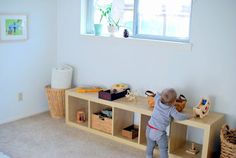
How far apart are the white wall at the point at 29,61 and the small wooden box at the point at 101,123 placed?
94 cm

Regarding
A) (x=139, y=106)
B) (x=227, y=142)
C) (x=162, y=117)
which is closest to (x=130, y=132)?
(x=139, y=106)

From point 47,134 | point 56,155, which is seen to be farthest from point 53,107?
point 56,155

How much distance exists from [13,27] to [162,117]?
1991 mm

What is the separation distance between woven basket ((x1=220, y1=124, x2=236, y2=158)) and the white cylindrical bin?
193cm

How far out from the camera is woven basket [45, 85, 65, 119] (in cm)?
387

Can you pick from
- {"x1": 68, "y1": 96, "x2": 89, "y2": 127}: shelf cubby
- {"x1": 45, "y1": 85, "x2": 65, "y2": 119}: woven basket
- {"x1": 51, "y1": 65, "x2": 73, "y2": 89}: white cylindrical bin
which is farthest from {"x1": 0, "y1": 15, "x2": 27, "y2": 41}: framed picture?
{"x1": 68, "y1": 96, "x2": 89, "y2": 127}: shelf cubby

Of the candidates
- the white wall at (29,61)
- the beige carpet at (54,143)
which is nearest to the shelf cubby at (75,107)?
the beige carpet at (54,143)

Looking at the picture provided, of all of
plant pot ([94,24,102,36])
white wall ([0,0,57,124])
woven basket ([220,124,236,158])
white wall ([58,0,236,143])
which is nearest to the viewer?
woven basket ([220,124,236,158])

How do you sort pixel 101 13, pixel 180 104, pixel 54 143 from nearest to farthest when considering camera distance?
pixel 180 104 → pixel 54 143 → pixel 101 13

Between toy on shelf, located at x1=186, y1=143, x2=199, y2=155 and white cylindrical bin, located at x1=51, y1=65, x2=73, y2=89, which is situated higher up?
white cylindrical bin, located at x1=51, y1=65, x2=73, y2=89

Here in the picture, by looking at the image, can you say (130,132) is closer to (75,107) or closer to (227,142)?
(75,107)

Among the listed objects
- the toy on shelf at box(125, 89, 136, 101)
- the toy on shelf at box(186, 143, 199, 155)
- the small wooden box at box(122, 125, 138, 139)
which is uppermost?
the toy on shelf at box(125, 89, 136, 101)

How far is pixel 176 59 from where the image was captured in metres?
3.22

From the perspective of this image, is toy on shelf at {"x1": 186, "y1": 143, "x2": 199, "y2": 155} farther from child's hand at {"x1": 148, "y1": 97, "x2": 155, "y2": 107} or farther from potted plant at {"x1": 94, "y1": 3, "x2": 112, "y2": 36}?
potted plant at {"x1": 94, "y1": 3, "x2": 112, "y2": 36}
